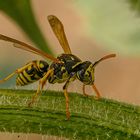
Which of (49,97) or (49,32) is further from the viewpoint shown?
(49,32)

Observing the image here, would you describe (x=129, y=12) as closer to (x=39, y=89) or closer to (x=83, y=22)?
(x=83, y=22)

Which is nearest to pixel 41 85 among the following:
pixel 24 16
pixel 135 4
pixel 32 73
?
pixel 32 73

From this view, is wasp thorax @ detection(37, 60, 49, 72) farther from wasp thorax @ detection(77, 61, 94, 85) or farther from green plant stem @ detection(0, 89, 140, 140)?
green plant stem @ detection(0, 89, 140, 140)

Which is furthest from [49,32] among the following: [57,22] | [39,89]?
[39,89]

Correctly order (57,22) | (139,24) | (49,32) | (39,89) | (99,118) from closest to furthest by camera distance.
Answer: (99,118) < (39,89) < (139,24) < (57,22) < (49,32)

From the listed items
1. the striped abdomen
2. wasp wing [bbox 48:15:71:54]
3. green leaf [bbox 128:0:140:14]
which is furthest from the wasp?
green leaf [bbox 128:0:140:14]

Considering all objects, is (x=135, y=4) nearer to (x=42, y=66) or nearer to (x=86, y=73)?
(x=86, y=73)
